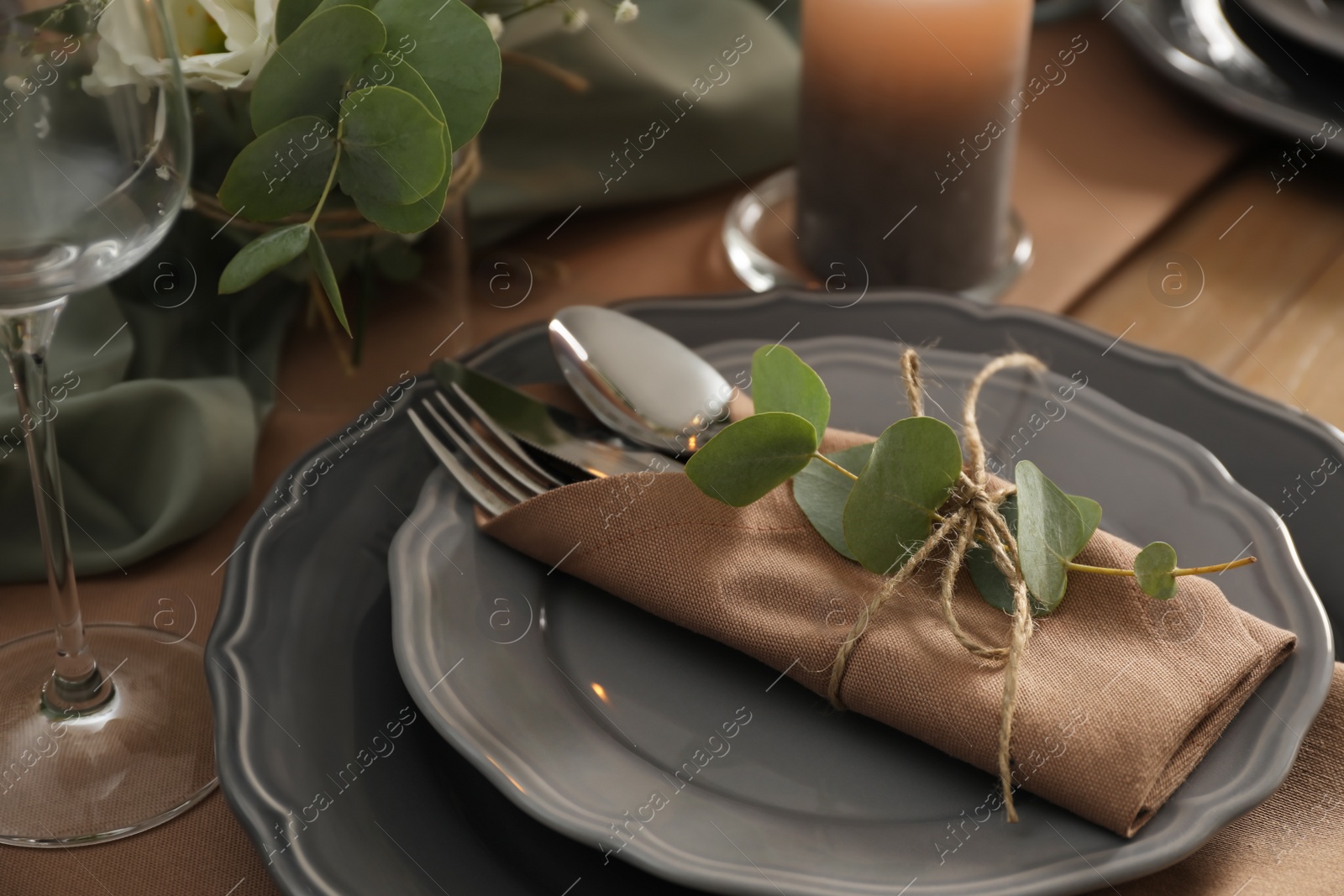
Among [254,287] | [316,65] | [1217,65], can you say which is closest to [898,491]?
[316,65]

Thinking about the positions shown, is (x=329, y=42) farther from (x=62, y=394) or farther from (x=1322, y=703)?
(x=1322, y=703)

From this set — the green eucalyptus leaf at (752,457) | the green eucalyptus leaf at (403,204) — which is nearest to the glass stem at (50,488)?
the green eucalyptus leaf at (403,204)

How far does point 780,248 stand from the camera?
69 cm

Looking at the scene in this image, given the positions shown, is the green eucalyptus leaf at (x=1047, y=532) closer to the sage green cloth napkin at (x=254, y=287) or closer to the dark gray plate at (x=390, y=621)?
the dark gray plate at (x=390, y=621)

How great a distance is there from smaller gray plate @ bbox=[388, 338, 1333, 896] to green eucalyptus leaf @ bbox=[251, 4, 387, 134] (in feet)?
0.45

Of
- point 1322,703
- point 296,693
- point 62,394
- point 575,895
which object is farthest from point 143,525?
point 1322,703

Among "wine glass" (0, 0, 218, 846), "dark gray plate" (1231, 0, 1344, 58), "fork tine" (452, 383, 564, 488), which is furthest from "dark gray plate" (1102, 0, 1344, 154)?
"wine glass" (0, 0, 218, 846)

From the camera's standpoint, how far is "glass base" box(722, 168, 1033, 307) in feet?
2.14

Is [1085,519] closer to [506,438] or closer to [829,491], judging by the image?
[829,491]

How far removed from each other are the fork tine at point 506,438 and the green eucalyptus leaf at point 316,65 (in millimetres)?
122

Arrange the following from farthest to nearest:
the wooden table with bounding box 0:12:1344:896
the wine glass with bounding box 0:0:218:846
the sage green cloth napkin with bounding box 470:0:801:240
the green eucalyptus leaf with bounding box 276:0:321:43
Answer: the sage green cloth napkin with bounding box 470:0:801:240 < the wooden table with bounding box 0:12:1344:896 < the green eucalyptus leaf with bounding box 276:0:321:43 < the wine glass with bounding box 0:0:218:846

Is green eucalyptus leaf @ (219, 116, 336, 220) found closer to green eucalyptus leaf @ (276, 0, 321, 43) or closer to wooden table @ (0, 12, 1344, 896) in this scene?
green eucalyptus leaf @ (276, 0, 321, 43)

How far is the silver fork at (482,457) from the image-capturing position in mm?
443

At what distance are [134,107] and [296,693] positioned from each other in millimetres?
184
